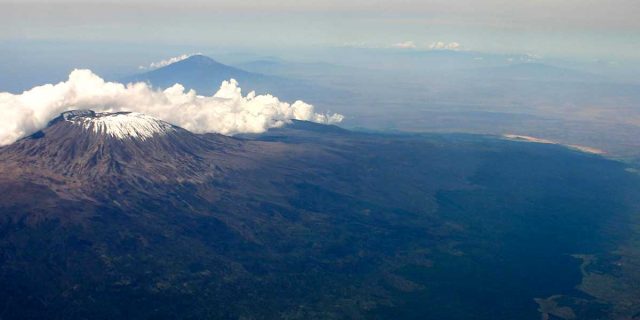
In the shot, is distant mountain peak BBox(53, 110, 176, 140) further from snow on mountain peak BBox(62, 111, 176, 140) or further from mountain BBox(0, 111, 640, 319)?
mountain BBox(0, 111, 640, 319)

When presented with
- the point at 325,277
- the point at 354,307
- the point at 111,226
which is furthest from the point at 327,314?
the point at 111,226

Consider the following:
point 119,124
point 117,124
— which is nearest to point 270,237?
point 117,124

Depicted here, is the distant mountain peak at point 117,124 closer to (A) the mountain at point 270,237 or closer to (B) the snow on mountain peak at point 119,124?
(B) the snow on mountain peak at point 119,124

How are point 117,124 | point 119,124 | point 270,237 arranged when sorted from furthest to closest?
1. point 119,124
2. point 117,124
3. point 270,237

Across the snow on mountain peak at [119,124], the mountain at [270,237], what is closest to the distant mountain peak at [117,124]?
the snow on mountain peak at [119,124]

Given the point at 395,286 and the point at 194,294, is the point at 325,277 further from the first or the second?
the point at 194,294

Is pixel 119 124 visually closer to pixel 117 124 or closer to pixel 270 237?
pixel 117 124
